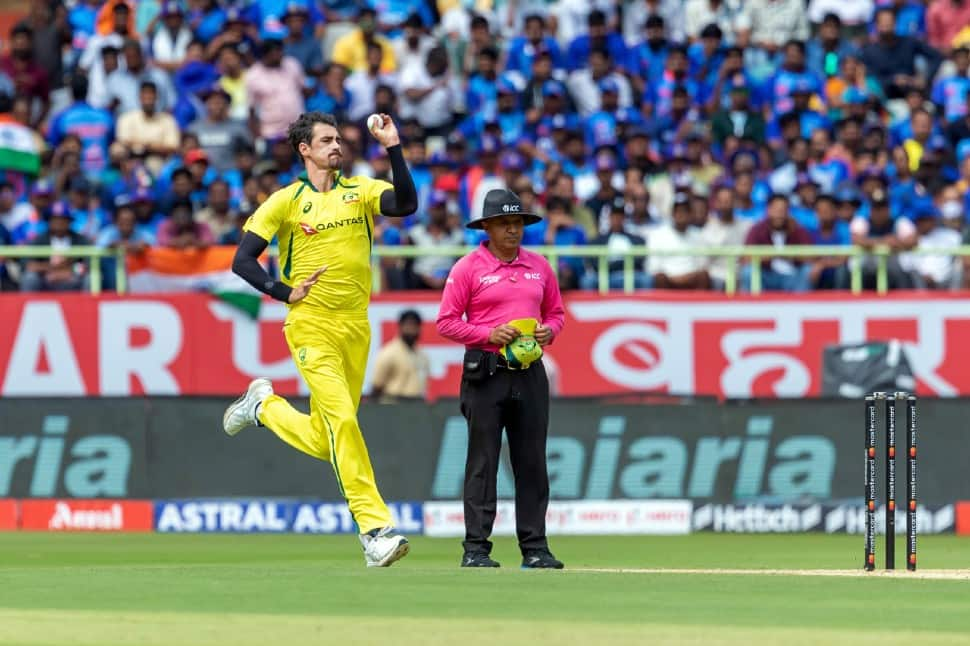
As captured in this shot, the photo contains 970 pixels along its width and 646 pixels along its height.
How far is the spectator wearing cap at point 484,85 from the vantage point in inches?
933

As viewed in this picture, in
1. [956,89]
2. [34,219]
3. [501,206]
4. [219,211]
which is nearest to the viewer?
[501,206]

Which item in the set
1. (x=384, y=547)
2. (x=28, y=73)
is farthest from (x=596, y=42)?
(x=384, y=547)

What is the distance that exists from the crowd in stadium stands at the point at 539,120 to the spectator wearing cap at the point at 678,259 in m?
0.02

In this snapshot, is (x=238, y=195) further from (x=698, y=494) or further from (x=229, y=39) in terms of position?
(x=698, y=494)

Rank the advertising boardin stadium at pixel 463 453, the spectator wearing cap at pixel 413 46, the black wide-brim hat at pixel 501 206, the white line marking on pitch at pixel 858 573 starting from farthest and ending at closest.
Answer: the spectator wearing cap at pixel 413 46
the advertising boardin stadium at pixel 463 453
the black wide-brim hat at pixel 501 206
the white line marking on pitch at pixel 858 573

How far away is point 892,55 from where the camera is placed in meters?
23.6

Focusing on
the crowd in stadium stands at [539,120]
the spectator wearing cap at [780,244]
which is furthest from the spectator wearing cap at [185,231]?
the spectator wearing cap at [780,244]

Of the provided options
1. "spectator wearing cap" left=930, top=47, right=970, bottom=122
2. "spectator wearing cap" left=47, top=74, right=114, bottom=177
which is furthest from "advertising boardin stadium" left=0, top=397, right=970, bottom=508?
"spectator wearing cap" left=930, top=47, right=970, bottom=122

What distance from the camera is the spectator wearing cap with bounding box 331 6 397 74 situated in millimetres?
24234

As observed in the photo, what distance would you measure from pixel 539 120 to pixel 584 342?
10.5 feet

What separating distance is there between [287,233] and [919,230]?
979 cm

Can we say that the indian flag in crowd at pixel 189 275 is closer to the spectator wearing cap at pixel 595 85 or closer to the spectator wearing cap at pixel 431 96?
the spectator wearing cap at pixel 431 96

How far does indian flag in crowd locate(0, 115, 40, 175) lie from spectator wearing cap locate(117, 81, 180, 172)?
3.24 ft

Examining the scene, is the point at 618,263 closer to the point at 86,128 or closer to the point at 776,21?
the point at 776,21
